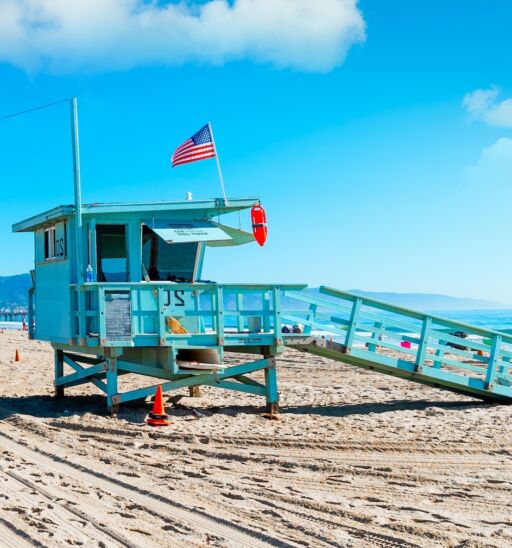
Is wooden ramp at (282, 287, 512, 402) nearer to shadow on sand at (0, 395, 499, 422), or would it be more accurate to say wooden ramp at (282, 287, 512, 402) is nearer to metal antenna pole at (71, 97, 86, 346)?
shadow on sand at (0, 395, 499, 422)

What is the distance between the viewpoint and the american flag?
14.1 m

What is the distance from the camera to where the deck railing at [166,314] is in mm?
12062

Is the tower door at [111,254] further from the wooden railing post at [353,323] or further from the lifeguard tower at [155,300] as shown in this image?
the wooden railing post at [353,323]

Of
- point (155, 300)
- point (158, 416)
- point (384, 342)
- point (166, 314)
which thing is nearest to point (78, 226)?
point (155, 300)

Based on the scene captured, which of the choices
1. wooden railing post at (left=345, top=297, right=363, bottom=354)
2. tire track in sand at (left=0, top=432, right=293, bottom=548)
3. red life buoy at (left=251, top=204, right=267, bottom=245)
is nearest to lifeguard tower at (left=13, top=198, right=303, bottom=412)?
red life buoy at (left=251, top=204, right=267, bottom=245)

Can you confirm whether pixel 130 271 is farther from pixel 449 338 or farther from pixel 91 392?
pixel 449 338

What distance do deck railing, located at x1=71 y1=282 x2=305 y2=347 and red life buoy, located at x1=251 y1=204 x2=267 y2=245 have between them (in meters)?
1.09

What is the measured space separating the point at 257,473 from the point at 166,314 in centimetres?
424

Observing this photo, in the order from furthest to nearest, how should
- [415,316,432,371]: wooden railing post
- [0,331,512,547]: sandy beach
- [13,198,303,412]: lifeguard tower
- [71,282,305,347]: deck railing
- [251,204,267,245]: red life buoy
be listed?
[415,316,432,371]: wooden railing post, [251,204,267,245]: red life buoy, [13,198,303,412]: lifeguard tower, [71,282,305,347]: deck railing, [0,331,512,547]: sandy beach

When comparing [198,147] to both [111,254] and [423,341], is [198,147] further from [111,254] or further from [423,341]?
[423,341]

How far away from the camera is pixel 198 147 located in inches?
556

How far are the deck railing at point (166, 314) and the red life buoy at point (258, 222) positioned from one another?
1.09 meters

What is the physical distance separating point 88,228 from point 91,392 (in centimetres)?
499

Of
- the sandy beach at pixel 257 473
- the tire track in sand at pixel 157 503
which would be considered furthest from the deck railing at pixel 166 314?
the tire track in sand at pixel 157 503
